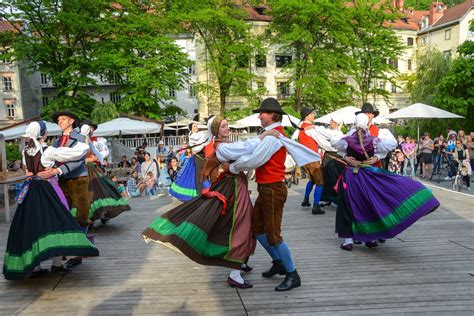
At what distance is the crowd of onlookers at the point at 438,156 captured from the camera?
12.1 m

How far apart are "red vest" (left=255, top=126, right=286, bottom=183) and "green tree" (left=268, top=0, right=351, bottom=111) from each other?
27397mm

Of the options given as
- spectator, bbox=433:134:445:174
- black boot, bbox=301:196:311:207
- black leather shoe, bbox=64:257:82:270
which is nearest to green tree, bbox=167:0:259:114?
spectator, bbox=433:134:445:174

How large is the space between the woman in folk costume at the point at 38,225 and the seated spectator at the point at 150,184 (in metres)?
7.33

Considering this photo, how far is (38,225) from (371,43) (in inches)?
1407

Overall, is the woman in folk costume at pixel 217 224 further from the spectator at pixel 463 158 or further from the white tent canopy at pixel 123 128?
the white tent canopy at pixel 123 128

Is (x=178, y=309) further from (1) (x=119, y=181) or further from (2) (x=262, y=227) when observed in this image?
(1) (x=119, y=181)

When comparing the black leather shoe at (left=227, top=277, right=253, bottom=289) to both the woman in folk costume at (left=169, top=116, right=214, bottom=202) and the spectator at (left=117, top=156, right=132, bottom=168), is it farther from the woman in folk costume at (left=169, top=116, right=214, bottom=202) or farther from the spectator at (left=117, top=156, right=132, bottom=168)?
the spectator at (left=117, top=156, right=132, bottom=168)

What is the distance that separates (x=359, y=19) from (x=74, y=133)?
109 feet

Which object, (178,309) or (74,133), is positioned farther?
(74,133)

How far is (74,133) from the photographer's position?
5.06m

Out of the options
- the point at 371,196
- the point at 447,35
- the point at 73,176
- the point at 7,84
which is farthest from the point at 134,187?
the point at 447,35

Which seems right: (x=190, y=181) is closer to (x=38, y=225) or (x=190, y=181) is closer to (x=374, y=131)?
(x=374, y=131)

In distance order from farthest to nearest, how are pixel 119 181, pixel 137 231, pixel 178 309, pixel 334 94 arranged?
pixel 334 94 → pixel 119 181 → pixel 137 231 → pixel 178 309

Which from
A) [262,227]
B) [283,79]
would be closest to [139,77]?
[283,79]
